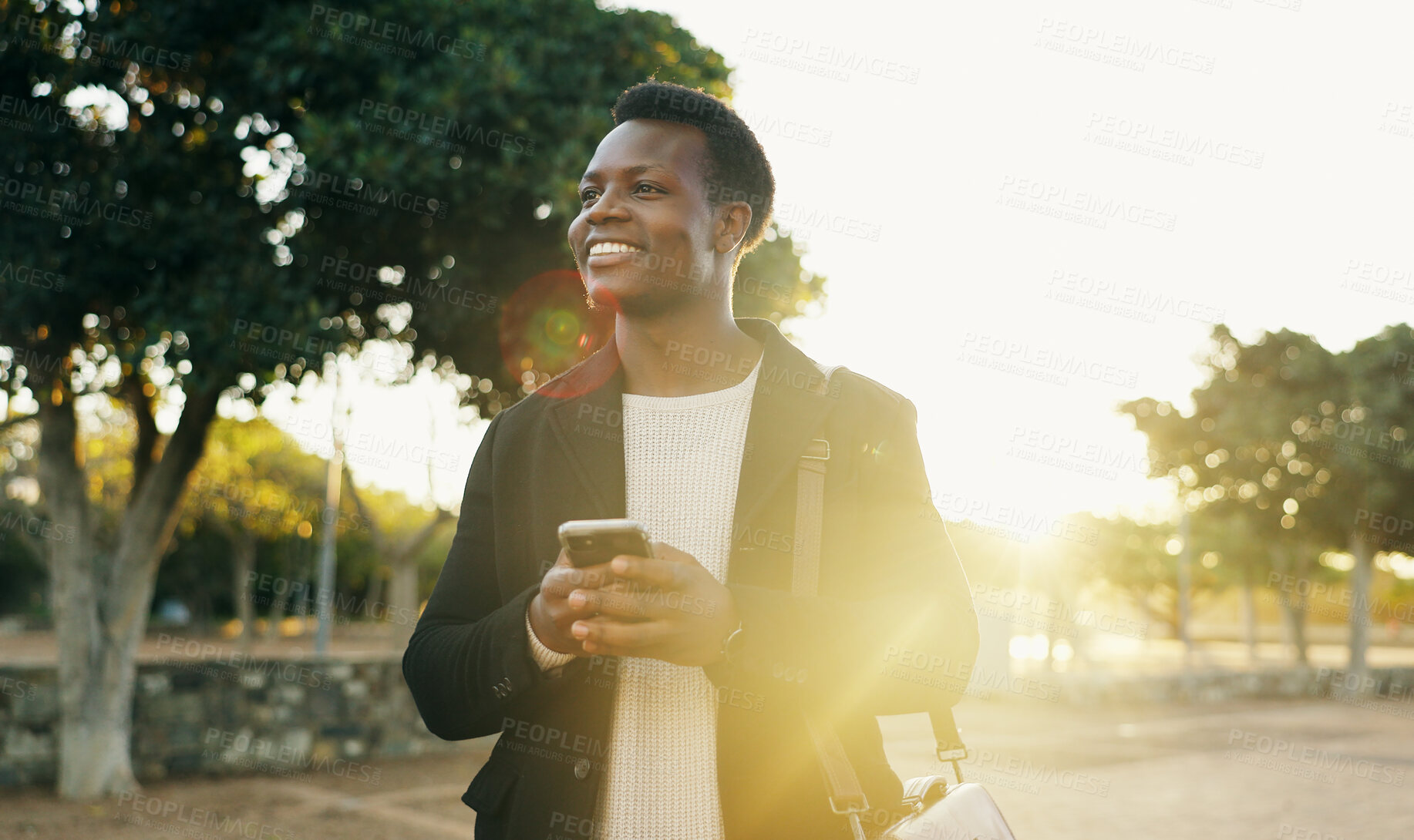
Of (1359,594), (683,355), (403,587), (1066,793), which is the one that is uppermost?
(683,355)

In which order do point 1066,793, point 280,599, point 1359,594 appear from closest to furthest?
point 1066,793 → point 1359,594 → point 280,599

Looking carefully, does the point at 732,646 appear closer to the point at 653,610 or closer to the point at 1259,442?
the point at 653,610

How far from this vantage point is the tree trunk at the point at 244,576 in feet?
108

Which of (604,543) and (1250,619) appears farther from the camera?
(1250,619)

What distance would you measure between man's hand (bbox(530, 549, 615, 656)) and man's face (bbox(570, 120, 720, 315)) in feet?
1.96

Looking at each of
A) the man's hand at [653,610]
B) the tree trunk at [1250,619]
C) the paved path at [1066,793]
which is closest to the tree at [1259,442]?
the paved path at [1066,793]

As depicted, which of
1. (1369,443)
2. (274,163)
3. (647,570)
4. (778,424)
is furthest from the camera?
(1369,443)

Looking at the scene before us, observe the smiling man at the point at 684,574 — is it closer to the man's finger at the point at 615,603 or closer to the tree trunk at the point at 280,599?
the man's finger at the point at 615,603

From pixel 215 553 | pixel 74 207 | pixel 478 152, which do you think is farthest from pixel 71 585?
pixel 215 553

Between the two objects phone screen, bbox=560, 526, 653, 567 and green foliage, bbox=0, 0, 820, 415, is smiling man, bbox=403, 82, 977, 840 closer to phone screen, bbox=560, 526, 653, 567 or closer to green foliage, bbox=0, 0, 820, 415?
phone screen, bbox=560, 526, 653, 567

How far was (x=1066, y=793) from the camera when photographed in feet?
36.9

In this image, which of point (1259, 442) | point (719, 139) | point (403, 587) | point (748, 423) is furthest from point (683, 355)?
A: point (1259, 442)

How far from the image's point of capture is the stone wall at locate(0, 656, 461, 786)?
997 cm

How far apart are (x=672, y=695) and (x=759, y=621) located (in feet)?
1.16
